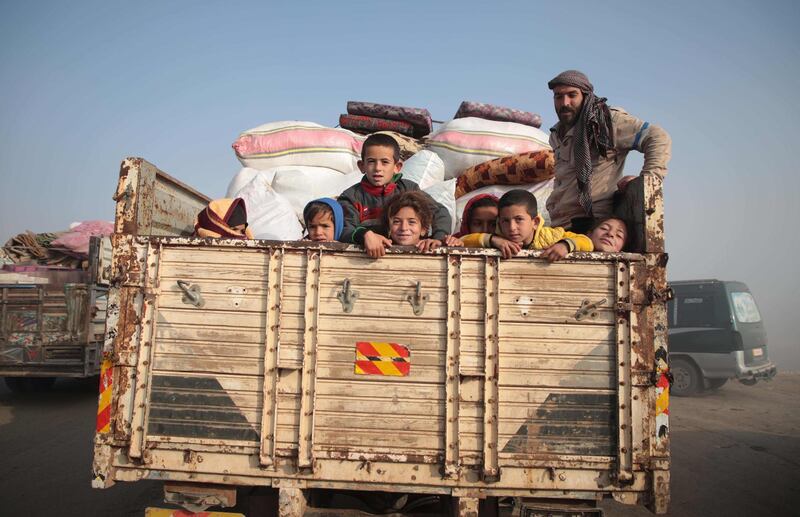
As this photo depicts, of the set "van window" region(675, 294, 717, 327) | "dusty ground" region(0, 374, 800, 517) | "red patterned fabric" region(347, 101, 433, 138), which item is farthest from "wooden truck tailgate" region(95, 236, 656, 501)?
"van window" region(675, 294, 717, 327)

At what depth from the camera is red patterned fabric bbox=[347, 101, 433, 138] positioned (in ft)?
21.3

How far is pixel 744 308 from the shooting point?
8.48 metres

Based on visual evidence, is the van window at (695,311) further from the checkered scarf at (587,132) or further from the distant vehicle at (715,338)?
the checkered scarf at (587,132)

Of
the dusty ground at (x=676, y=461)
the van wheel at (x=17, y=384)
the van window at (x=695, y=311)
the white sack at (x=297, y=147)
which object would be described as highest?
the white sack at (x=297, y=147)

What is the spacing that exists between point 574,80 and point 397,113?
12.8ft

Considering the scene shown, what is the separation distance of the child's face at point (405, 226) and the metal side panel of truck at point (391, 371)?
0.29m

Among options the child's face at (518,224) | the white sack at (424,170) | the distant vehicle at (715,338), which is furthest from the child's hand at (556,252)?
the distant vehicle at (715,338)

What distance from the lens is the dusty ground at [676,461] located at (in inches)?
145

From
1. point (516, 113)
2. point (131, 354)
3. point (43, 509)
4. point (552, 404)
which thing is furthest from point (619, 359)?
point (516, 113)

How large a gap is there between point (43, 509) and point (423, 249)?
337 centimetres

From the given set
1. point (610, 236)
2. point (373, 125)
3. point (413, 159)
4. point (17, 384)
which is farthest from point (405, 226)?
point (17, 384)

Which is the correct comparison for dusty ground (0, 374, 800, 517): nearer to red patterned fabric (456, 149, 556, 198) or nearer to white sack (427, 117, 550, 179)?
red patterned fabric (456, 149, 556, 198)

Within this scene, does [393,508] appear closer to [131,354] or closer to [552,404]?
[552,404]

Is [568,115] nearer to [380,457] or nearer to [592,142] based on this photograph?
[592,142]
